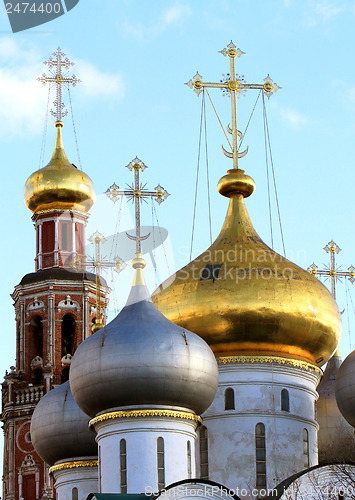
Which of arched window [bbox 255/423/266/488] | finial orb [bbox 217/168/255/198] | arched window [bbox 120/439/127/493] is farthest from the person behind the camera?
finial orb [bbox 217/168/255/198]

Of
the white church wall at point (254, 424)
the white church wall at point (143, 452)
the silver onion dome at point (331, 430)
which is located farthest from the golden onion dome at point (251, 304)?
the white church wall at point (143, 452)

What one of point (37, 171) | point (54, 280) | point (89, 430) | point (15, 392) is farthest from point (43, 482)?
point (89, 430)

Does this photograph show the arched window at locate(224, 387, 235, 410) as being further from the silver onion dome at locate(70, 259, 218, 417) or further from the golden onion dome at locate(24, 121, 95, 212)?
the golden onion dome at locate(24, 121, 95, 212)

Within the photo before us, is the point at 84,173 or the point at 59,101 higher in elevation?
the point at 59,101

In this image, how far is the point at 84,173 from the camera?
51938 mm

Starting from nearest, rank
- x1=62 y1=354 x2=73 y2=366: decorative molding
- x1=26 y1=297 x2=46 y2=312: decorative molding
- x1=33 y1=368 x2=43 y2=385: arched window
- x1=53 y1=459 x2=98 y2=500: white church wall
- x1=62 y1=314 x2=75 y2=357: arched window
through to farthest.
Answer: x1=53 y1=459 x2=98 y2=500: white church wall → x1=62 y1=354 x2=73 y2=366: decorative molding → x1=33 y1=368 x2=43 y2=385: arched window → x1=26 y1=297 x2=46 y2=312: decorative molding → x1=62 y1=314 x2=75 y2=357: arched window

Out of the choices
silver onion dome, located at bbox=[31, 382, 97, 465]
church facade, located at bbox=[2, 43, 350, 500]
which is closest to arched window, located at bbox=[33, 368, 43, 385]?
church facade, located at bbox=[2, 43, 350, 500]

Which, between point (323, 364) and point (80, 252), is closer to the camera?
point (323, 364)

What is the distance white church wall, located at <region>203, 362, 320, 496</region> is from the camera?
1294 inches

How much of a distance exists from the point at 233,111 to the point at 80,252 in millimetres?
16024

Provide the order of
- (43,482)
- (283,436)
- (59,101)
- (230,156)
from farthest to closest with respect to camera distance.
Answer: (59,101), (43,482), (230,156), (283,436)

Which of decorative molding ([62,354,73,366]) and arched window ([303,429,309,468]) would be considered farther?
decorative molding ([62,354,73,366])

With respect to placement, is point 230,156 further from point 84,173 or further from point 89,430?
point 84,173

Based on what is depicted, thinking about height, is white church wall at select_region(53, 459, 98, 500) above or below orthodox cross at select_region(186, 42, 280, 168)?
below
